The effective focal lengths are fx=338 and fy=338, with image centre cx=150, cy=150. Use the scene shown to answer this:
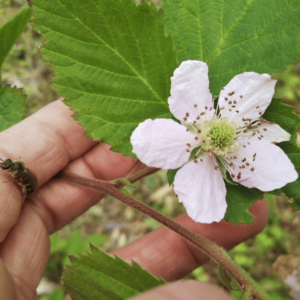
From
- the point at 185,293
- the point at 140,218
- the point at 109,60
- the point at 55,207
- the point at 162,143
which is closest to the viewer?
the point at 185,293

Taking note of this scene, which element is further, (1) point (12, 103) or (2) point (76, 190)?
(2) point (76, 190)

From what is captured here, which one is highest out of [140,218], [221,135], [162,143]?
[162,143]

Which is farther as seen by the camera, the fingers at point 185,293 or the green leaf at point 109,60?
the green leaf at point 109,60

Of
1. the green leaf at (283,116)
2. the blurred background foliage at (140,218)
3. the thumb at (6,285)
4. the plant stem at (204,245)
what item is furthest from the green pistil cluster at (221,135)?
the blurred background foliage at (140,218)

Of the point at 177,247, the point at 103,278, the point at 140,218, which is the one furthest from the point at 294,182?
the point at 140,218

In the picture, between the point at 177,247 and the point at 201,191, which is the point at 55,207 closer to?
the point at 177,247

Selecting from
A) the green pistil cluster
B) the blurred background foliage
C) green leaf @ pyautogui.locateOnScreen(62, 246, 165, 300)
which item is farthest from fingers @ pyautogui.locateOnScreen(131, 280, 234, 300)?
the blurred background foliage

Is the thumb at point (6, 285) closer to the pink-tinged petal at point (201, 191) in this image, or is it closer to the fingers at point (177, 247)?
the pink-tinged petal at point (201, 191)
